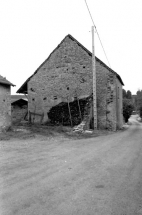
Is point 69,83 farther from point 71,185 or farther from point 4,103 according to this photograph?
point 71,185

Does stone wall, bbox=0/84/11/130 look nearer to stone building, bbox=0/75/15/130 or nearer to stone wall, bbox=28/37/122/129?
stone building, bbox=0/75/15/130

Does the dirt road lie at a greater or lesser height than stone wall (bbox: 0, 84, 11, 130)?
lesser

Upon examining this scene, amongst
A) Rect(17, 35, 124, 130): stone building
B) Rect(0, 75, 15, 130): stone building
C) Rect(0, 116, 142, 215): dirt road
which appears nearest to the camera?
Rect(0, 116, 142, 215): dirt road

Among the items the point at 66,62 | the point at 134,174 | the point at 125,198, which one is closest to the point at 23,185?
the point at 125,198

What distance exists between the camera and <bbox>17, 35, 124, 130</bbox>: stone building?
18.6 meters

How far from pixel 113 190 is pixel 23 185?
190 centimetres

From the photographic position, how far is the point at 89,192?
4.02m

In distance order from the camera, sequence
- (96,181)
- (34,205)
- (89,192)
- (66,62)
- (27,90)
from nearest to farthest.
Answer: (34,205), (89,192), (96,181), (66,62), (27,90)

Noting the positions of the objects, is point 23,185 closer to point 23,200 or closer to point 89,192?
point 23,200

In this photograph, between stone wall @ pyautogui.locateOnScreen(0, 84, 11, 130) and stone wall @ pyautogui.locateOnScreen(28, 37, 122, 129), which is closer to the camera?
stone wall @ pyautogui.locateOnScreen(0, 84, 11, 130)

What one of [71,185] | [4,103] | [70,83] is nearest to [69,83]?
[70,83]

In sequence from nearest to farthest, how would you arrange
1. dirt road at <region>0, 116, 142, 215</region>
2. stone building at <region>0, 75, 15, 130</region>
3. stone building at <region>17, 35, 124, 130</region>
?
1. dirt road at <region>0, 116, 142, 215</region>
2. stone building at <region>0, 75, 15, 130</region>
3. stone building at <region>17, 35, 124, 130</region>

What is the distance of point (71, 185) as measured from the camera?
4402 mm

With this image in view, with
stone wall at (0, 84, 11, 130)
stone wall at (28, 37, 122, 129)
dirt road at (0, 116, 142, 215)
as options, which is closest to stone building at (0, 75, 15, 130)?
stone wall at (0, 84, 11, 130)
